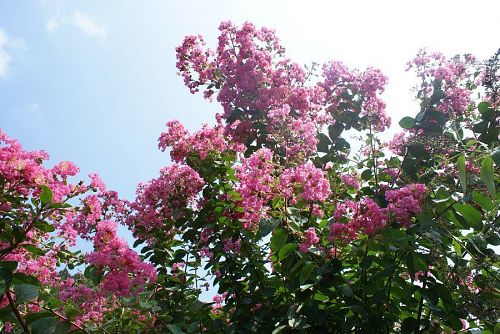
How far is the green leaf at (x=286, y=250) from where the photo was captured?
296 cm

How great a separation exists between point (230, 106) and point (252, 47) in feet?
2.40

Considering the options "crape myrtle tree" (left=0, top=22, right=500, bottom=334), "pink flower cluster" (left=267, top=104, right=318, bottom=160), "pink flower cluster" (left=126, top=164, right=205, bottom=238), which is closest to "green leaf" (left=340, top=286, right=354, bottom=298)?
"crape myrtle tree" (left=0, top=22, right=500, bottom=334)

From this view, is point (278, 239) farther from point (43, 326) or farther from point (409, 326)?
point (43, 326)

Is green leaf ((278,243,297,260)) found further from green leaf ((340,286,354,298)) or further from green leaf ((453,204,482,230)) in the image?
green leaf ((453,204,482,230))

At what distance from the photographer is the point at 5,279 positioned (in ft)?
7.79

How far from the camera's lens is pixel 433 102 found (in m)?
3.95

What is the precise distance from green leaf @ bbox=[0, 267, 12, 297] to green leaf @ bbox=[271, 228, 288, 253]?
5.13 feet

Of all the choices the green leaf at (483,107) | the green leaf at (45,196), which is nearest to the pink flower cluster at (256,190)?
the green leaf at (45,196)

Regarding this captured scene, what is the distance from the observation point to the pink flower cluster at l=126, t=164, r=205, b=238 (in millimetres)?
3984

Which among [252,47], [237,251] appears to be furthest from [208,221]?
[252,47]

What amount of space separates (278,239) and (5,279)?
163 cm

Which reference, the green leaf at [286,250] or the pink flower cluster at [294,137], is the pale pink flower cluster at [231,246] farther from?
the pink flower cluster at [294,137]

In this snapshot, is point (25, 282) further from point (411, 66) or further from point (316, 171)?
point (411, 66)

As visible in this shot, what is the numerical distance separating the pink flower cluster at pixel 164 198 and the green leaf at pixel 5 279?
172 cm
